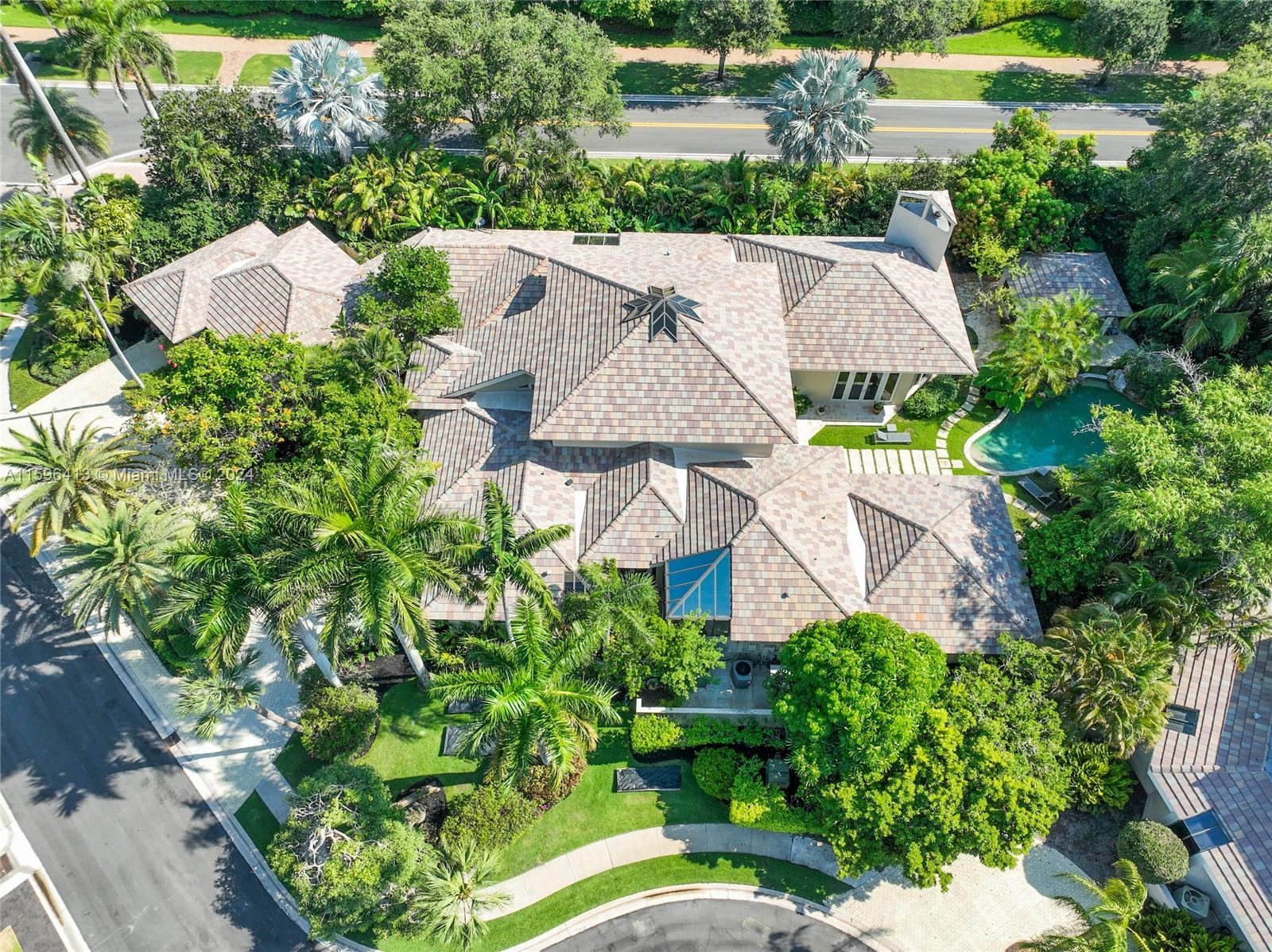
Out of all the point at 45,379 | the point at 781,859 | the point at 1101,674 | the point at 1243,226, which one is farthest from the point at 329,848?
the point at 1243,226

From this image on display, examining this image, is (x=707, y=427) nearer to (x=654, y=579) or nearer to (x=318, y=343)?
(x=654, y=579)

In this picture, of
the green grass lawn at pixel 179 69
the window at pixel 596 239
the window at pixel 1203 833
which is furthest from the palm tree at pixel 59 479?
the window at pixel 1203 833

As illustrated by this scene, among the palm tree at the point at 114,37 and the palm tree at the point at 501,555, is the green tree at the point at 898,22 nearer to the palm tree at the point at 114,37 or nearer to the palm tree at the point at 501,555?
the palm tree at the point at 114,37

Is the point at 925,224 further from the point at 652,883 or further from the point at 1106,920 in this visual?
the point at 652,883

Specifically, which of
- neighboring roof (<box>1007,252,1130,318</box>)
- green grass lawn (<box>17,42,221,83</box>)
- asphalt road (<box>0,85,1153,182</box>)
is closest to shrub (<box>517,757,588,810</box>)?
neighboring roof (<box>1007,252,1130,318</box>)

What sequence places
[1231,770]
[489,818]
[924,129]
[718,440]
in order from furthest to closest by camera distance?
[924,129] → [718,440] → [489,818] → [1231,770]

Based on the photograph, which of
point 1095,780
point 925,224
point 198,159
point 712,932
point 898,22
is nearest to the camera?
point 712,932

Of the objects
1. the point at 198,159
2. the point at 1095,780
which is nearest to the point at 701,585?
the point at 1095,780
